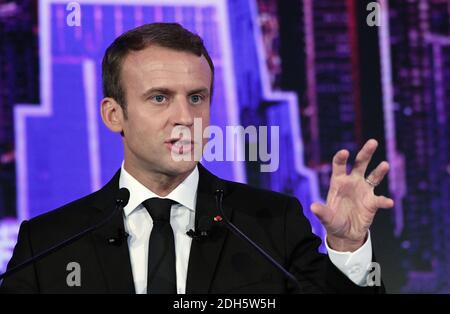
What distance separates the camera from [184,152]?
230 cm

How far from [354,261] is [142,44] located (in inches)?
38.9

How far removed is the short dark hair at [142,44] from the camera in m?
2.42

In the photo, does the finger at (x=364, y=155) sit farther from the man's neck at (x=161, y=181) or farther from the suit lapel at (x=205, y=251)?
the man's neck at (x=161, y=181)

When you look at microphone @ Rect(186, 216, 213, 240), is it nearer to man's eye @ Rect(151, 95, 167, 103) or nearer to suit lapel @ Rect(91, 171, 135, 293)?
suit lapel @ Rect(91, 171, 135, 293)

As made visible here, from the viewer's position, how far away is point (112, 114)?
259cm

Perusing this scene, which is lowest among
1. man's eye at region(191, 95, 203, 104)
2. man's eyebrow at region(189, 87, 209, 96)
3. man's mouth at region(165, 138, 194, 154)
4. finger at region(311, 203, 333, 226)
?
finger at region(311, 203, 333, 226)

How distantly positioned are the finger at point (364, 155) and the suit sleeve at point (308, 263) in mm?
266

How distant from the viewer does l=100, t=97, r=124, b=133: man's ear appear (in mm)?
2559

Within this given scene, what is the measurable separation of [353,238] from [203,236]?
471 millimetres

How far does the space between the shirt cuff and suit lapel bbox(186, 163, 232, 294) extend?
1.22ft
